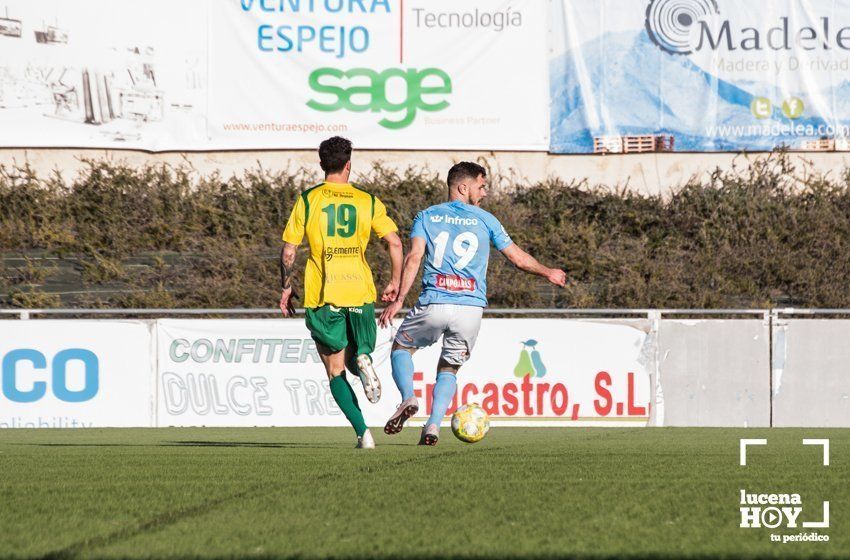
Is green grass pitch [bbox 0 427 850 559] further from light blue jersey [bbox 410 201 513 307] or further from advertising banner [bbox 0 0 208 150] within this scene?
advertising banner [bbox 0 0 208 150]

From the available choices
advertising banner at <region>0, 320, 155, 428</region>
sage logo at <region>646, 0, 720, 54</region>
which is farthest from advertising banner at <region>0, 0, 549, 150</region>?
advertising banner at <region>0, 320, 155, 428</region>

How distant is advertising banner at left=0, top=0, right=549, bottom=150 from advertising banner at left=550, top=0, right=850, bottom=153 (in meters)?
0.77

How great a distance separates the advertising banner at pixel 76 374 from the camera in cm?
1581

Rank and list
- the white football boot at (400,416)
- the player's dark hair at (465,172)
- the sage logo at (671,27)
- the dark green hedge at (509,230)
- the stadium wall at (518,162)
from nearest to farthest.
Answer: the white football boot at (400,416)
the player's dark hair at (465,172)
the dark green hedge at (509,230)
the sage logo at (671,27)
the stadium wall at (518,162)

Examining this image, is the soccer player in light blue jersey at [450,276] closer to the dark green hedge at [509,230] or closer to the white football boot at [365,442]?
the white football boot at [365,442]

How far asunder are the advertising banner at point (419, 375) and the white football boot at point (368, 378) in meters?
7.31


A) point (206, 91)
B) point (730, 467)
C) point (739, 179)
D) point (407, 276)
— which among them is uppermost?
point (206, 91)

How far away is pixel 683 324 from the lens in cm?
1631

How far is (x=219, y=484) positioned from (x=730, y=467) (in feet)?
8.31

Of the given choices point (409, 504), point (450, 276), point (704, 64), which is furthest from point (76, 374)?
point (704, 64)

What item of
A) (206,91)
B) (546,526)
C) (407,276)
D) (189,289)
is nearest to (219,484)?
(546,526)

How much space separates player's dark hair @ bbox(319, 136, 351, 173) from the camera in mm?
8602

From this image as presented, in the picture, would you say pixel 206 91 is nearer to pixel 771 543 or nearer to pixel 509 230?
pixel 509 230

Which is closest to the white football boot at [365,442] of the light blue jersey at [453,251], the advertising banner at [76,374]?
the light blue jersey at [453,251]
